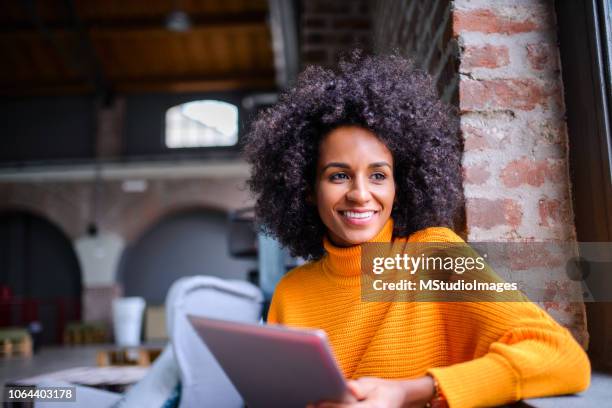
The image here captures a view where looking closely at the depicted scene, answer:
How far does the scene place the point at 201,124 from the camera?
11.0m

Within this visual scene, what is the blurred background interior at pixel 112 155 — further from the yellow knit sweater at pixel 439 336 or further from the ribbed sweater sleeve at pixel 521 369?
the ribbed sweater sleeve at pixel 521 369

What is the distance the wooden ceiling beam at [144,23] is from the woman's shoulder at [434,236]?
900 centimetres

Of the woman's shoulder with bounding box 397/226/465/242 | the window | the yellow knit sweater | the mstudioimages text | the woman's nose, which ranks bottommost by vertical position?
the yellow knit sweater

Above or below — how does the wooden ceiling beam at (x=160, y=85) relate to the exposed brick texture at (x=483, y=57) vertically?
above

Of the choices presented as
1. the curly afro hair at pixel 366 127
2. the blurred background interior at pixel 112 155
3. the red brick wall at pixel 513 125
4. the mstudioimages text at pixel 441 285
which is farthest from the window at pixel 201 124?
the mstudioimages text at pixel 441 285

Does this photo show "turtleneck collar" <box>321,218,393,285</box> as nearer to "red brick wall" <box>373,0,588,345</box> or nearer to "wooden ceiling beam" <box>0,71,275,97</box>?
"red brick wall" <box>373,0,588,345</box>

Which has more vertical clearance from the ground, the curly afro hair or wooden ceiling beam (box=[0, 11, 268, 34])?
wooden ceiling beam (box=[0, 11, 268, 34])

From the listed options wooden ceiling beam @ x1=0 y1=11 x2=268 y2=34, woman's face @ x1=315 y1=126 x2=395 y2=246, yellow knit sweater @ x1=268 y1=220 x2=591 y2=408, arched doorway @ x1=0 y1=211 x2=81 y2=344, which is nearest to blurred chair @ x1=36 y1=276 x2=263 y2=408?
yellow knit sweater @ x1=268 y1=220 x2=591 y2=408

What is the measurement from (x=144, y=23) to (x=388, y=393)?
982 centimetres

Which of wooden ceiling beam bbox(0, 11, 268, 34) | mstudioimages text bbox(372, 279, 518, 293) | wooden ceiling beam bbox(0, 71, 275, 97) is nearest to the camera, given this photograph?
mstudioimages text bbox(372, 279, 518, 293)

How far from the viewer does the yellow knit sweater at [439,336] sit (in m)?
0.88

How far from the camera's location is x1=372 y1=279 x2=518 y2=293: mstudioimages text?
0.99 m

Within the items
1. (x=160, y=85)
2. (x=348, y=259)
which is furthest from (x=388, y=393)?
(x=160, y=85)

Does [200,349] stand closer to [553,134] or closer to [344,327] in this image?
[344,327]
